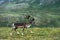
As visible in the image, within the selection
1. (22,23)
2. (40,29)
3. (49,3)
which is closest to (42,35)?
(40,29)

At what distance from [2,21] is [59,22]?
33.6 inches

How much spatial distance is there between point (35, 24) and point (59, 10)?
0.45 m

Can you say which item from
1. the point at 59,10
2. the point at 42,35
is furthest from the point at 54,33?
the point at 59,10

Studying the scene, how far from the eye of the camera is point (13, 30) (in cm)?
325

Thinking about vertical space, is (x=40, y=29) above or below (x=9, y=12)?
below

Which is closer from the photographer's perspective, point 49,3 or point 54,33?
point 54,33

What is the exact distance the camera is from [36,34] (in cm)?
321

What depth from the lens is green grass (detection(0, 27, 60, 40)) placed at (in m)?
3.16

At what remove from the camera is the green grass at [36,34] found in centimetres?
316

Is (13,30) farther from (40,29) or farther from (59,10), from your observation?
(59,10)

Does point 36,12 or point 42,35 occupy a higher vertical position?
point 36,12

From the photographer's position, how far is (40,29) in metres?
3.29

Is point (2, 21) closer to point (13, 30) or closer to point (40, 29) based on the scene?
point (13, 30)

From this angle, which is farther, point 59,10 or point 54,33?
point 59,10
